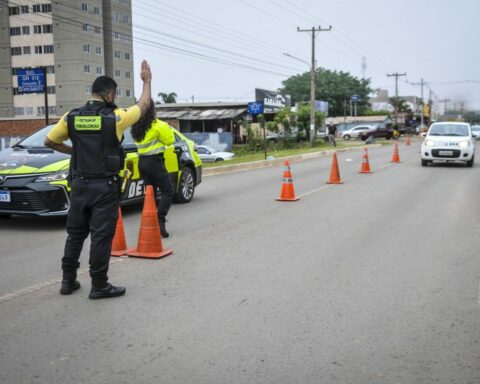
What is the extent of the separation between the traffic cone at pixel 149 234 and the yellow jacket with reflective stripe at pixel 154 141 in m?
1.17

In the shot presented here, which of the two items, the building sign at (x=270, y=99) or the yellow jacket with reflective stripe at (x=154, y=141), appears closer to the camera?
the yellow jacket with reflective stripe at (x=154, y=141)

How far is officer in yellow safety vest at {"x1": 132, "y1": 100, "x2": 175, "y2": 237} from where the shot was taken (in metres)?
7.37

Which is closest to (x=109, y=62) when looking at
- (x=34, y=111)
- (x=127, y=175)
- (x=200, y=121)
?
(x=34, y=111)

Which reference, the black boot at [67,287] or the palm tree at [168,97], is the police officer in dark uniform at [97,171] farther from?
the palm tree at [168,97]

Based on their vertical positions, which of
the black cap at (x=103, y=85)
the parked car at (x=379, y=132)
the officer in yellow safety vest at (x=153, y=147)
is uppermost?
the parked car at (x=379, y=132)

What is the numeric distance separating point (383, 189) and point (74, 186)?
9721 millimetres

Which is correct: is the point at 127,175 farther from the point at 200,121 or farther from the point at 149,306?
the point at 200,121

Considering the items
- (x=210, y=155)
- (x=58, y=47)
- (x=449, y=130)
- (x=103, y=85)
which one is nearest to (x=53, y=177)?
(x=103, y=85)

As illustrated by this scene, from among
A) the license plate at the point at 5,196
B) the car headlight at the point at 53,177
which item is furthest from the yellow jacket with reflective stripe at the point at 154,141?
the license plate at the point at 5,196

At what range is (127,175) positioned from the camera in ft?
29.2

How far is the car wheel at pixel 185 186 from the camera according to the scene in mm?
10805

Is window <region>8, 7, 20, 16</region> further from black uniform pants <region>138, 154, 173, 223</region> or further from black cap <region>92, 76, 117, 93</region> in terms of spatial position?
black cap <region>92, 76, 117, 93</region>

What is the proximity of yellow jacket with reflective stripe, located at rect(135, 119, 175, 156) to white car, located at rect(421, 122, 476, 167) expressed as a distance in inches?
565

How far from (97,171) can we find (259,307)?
1807 millimetres
